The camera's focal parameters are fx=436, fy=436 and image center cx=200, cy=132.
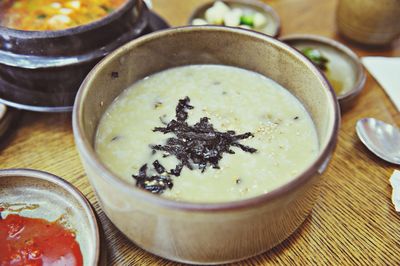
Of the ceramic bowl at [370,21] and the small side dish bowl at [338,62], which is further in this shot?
the ceramic bowl at [370,21]

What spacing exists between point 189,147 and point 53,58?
72 cm

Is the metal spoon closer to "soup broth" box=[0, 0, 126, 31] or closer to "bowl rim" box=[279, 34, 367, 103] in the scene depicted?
"bowl rim" box=[279, 34, 367, 103]

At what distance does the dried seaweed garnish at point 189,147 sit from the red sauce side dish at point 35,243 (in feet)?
0.98

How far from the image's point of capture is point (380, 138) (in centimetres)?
186

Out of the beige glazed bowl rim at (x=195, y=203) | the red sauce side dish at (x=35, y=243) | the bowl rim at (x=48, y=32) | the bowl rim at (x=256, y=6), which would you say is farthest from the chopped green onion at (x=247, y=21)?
the red sauce side dish at (x=35, y=243)

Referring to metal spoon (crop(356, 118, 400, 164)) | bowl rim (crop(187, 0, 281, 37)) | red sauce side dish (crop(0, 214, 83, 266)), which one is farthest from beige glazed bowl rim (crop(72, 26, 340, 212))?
bowl rim (crop(187, 0, 281, 37))

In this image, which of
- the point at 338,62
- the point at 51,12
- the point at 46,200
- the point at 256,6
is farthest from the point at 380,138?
the point at 51,12

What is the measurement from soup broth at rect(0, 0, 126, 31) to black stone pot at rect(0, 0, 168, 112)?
0.62ft

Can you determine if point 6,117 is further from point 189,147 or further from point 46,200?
point 189,147

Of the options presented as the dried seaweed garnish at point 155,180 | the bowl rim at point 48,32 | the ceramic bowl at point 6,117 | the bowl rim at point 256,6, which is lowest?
the ceramic bowl at point 6,117

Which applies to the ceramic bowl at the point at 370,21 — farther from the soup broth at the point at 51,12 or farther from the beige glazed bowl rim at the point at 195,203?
the soup broth at the point at 51,12

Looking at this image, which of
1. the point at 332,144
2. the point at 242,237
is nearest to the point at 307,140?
the point at 332,144

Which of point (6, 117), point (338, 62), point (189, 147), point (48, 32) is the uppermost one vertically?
point (48, 32)

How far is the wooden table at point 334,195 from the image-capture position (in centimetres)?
148
